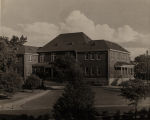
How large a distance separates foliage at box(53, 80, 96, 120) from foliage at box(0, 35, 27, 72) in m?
24.3

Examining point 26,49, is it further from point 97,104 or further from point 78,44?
point 97,104

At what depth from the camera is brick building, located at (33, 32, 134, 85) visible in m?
54.3

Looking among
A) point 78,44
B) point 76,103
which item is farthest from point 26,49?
point 76,103

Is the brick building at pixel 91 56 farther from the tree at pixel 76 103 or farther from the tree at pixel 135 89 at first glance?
the tree at pixel 76 103

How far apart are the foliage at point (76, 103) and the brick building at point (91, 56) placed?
3497cm

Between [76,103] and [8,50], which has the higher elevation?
[8,50]

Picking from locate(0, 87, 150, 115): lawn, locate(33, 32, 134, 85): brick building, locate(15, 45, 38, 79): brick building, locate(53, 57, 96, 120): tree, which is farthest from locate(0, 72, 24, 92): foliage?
locate(15, 45, 38, 79): brick building

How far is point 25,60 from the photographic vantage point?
60.9m

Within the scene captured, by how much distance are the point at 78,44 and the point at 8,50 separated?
58.1 ft

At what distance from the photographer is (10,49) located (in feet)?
149

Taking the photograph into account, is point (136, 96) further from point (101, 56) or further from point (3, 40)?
point (101, 56)

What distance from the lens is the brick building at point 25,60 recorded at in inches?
2387

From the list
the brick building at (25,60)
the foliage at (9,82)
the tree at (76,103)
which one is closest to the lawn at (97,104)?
the foliage at (9,82)

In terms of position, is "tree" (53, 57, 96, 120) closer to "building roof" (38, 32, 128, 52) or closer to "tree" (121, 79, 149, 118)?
"tree" (121, 79, 149, 118)
